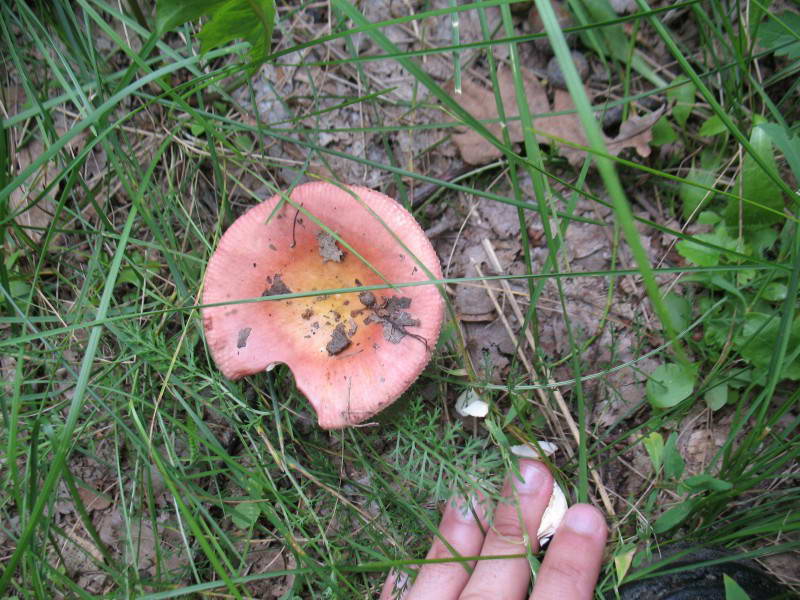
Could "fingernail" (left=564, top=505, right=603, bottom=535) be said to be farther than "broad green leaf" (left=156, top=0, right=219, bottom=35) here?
Yes

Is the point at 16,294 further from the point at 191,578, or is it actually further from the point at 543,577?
the point at 543,577

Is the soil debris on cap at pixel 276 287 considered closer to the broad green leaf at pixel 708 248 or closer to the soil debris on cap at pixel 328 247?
the soil debris on cap at pixel 328 247

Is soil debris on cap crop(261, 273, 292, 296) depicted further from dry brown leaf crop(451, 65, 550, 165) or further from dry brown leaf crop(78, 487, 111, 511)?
dry brown leaf crop(78, 487, 111, 511)

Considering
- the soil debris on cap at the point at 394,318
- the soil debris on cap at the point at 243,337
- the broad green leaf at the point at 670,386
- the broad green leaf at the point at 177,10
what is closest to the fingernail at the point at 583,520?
the broad green leaf at the point at 670,386

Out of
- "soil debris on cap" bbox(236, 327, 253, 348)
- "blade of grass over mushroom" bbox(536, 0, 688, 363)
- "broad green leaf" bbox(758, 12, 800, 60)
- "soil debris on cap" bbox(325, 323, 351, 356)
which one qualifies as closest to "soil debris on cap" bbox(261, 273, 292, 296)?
"soil debris on cap" bbox(236, 327, 253, 348)

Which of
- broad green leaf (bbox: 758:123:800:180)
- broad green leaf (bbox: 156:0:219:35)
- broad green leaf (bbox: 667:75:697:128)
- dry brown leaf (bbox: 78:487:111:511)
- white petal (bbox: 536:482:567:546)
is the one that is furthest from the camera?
dry brown leaf (bbox: 78:487:111:511)

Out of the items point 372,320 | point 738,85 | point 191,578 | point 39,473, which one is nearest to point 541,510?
point 372,320
